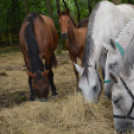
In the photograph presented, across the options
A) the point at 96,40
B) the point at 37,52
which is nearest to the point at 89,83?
the point at 96,40

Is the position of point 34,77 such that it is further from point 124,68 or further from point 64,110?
point 124,68

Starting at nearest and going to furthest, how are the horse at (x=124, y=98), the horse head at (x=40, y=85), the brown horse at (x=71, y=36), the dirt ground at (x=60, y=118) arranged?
1. the horse at (x=124, y=98)
2. the dirt ground at (x=60, y=118)
3. the horse head at (x=40, y=85)
4. the brown horse at (x=71, y=36)

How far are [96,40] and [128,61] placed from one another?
4.36ft

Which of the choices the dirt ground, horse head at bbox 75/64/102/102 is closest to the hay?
the dirt ground

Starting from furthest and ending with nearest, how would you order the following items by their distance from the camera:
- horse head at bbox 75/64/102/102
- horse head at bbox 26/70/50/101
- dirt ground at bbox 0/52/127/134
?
horse head at bbox 26/70/50/101, horse head at bbox 75/64/102/102, dirt ground at bbox 0/52/127/134

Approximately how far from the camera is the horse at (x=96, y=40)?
10.2 ft

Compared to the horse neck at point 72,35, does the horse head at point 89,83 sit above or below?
below

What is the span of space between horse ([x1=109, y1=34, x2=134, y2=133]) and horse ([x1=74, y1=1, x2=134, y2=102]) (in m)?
1.01

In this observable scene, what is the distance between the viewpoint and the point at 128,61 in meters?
2.24

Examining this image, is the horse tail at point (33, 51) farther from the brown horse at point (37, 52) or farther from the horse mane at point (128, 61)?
the horse mane at point (128, 61)

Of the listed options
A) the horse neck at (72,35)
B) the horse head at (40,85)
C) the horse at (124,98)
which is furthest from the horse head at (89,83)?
the horse neck at (72,35)

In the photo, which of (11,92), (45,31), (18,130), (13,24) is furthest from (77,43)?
(13,24)

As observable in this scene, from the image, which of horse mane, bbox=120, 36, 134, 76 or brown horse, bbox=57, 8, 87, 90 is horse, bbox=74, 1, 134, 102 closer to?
brown horse, bbox=57, 8, 87, 90

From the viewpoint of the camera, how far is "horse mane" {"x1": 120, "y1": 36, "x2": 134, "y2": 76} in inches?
84.2
